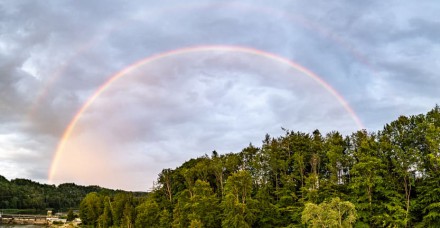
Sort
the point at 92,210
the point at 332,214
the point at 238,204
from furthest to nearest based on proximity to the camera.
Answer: the point at 92,210
the point at 238,204
the point at 332,214

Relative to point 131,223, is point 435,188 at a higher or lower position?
higher

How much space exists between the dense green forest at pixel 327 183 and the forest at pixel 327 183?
181mm

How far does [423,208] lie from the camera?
7012cm

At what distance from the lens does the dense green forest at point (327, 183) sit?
68.8 metres

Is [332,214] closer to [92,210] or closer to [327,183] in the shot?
[327,183]

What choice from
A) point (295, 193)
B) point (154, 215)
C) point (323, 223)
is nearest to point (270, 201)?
point (295, 193)

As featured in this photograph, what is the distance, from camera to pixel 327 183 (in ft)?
270

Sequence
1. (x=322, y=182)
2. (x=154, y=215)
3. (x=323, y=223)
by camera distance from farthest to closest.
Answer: (x=154, y=215), (x=322, y=182), (x=323, y=223)

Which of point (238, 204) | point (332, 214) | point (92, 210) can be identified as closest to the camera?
point (332, 214)

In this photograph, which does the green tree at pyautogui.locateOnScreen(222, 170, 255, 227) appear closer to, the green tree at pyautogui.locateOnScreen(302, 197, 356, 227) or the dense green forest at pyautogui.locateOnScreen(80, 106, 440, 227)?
the dense green forest at pyautogui.locateOnScreen(80, 106, 440, 227)

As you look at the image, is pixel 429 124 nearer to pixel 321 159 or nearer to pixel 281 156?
pixel 321 159

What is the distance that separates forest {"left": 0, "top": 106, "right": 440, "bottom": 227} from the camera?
68812 mm

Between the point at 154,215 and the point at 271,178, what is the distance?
33654mm

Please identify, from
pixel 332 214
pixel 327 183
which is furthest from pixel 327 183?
pixel 332 214
